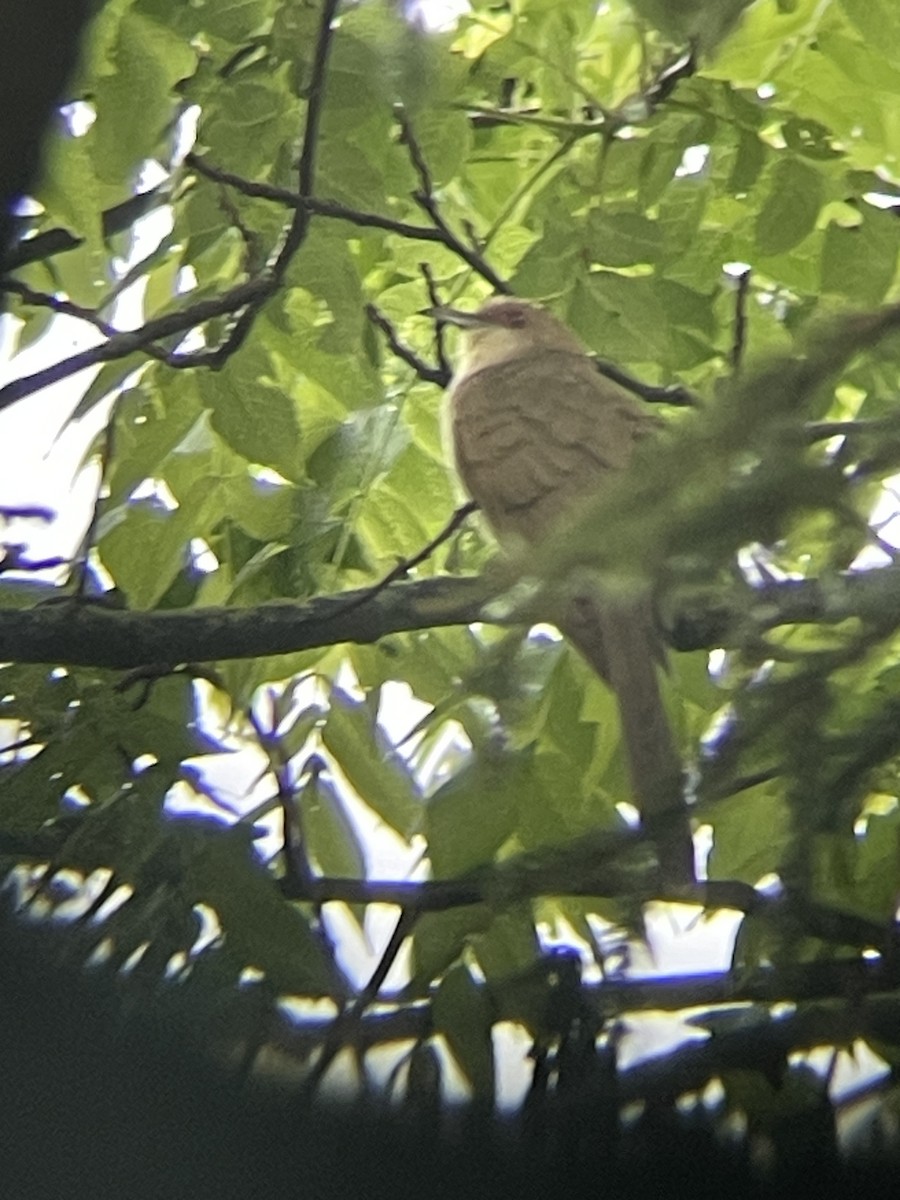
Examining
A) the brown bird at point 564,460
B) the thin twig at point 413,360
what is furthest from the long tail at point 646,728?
the thin twig at point 413,360

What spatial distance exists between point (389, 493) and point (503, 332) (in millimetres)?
114

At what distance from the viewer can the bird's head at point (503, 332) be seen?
0.87 meters

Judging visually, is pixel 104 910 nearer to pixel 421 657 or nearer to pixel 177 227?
pixel 421 657

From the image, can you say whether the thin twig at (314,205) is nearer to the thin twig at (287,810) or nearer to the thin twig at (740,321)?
the thin twig at (740,321)

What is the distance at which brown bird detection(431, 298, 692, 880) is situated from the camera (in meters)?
0.75

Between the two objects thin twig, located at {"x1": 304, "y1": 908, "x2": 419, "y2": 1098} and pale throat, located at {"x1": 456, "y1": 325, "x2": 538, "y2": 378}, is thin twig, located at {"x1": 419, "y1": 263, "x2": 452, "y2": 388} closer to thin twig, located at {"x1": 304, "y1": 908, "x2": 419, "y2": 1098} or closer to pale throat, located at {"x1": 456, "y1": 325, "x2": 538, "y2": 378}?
pale throat, located at {"x1": 456, "y1": 325, "x2": 538, "y2": 378}

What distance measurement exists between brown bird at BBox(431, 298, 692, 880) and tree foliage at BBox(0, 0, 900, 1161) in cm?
1

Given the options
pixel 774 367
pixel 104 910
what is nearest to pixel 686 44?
pixel 774 367

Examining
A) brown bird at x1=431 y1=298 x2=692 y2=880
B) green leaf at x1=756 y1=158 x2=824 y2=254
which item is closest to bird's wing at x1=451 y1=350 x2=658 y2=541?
brown bird at x1=431 y1=298 x2=692 y2=880

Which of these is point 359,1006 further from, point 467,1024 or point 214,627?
point 214,627

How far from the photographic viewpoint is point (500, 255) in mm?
896

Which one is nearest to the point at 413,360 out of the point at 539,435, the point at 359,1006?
the point at 539,435

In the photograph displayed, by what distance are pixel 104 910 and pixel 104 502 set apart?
0.24 m

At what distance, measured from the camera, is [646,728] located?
2.58ft
